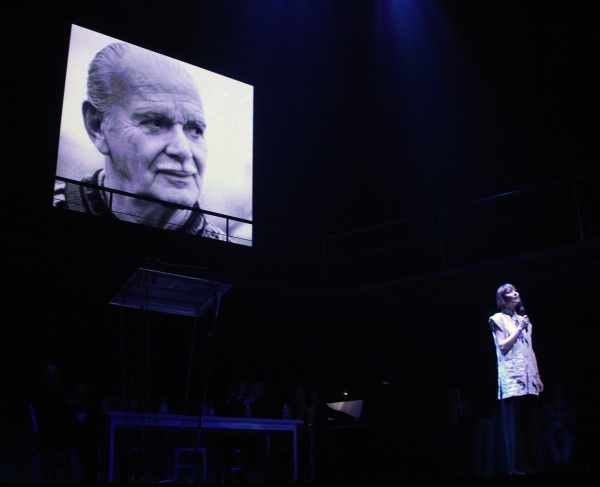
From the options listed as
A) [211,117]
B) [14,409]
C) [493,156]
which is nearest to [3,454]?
[14,409]

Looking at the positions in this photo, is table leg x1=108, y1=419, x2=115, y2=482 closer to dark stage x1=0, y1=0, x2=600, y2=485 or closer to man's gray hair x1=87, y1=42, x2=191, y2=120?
dark stage x1=0, y1=0, x2=600, y2=485

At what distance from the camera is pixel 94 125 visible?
754cm

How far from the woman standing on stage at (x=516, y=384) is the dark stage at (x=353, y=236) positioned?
8.00 feet

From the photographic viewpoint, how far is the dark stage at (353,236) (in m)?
6.96

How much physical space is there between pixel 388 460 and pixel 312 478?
1524 millimetres

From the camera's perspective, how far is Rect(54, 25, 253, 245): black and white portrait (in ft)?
24.4

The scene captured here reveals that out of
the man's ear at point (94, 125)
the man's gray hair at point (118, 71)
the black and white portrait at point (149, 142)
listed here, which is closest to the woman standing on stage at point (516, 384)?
the black and white portrait at point (149, 142)

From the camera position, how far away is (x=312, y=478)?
21.5 ft

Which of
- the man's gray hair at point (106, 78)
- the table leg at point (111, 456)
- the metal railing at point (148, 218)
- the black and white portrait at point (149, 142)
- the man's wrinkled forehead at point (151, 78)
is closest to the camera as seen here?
the table leg at point (111, 456)

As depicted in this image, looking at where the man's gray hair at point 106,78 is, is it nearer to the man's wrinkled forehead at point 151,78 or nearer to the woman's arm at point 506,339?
the man's wrinkled forehead at point 151,78

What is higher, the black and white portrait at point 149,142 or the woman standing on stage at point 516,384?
the black and white portrait at point 149,142

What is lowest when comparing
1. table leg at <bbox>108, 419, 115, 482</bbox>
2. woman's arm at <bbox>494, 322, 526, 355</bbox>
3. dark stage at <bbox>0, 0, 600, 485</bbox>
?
table leg at <bbox>108, 419, 115, 482</bbox>

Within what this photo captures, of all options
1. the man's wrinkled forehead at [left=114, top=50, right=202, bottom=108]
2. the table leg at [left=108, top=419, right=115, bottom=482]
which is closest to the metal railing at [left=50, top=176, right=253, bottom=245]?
the man's wrinkled forehead at [left=114, top=50, right=202, bottom=108]

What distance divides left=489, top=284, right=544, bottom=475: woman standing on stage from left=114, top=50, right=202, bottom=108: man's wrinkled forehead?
5731 millimetres
